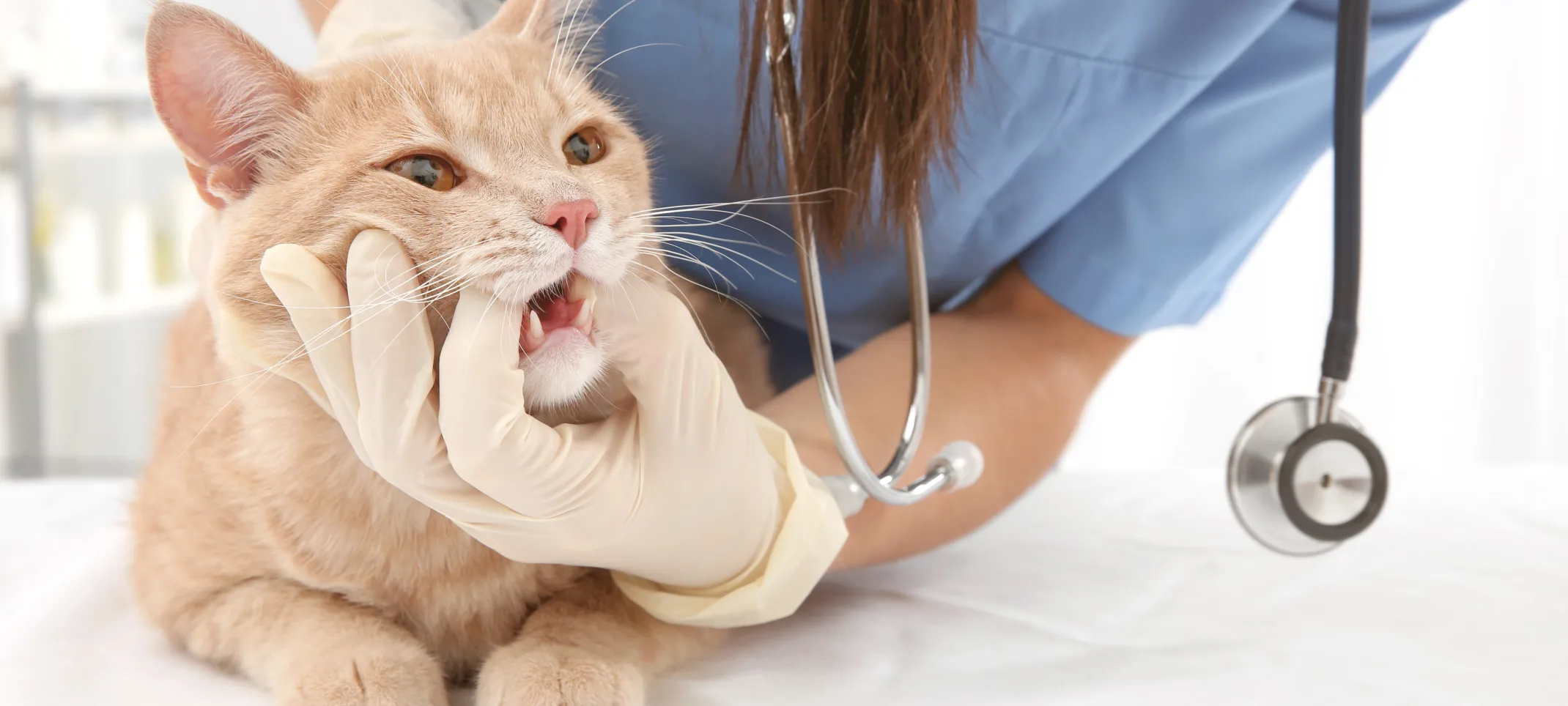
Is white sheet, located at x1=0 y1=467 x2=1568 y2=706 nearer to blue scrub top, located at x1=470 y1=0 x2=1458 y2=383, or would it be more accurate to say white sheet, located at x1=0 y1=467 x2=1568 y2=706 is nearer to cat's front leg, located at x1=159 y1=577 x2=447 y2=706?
cat's front leg, located at x1=159 y1=577 x2=447 y2=706

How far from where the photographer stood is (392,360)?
0.55 m

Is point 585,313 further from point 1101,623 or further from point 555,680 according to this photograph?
point 1101,623

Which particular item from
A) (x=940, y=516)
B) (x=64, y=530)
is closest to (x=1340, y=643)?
(x=940, y=516)

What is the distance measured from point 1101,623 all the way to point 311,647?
0.56 metres

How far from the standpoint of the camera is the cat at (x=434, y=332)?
22.2 inches

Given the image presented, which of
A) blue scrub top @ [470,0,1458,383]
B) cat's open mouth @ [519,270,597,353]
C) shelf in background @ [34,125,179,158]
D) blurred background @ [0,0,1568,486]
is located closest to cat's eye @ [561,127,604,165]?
cat's open mouth @ [519,270,597,353]

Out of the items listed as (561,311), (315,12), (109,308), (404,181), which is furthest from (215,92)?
(109,308)

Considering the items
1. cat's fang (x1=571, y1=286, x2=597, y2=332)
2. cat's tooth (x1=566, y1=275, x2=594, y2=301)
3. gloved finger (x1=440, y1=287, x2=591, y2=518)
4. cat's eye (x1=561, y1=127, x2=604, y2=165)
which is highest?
cat's eye (x1=561, y1=127, x2=604, y2=165)

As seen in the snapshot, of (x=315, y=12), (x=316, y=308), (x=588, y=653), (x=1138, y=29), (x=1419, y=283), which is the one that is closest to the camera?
(x=316, y=308)

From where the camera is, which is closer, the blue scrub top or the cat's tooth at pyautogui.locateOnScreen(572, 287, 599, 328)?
the cat's tooth at pyautogui.locateOnScreen(572, 287, 599, 328)

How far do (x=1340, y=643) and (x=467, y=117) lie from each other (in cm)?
70

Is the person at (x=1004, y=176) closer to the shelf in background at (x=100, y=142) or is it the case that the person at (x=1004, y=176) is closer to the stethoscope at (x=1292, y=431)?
the stethoscope at (x=1292, y=431)

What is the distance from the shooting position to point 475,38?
2.35ft

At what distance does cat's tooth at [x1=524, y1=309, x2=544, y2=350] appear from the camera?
0.58 metres
